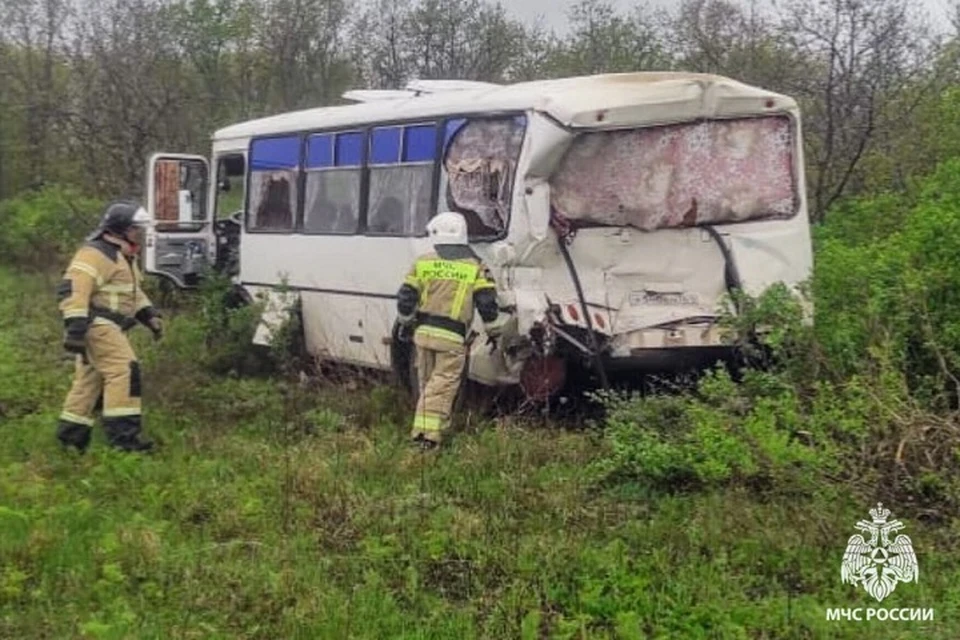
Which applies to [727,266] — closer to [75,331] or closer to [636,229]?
[636,229]

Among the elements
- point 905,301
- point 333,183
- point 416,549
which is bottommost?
point 416,549

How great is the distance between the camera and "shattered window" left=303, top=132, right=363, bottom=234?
423 inches

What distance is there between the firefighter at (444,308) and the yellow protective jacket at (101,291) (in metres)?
1.73

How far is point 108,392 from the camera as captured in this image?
27.5ft

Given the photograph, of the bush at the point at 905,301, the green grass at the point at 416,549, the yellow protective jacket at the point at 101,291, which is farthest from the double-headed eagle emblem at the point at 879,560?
the yellow protective jacket at the point at 101,291

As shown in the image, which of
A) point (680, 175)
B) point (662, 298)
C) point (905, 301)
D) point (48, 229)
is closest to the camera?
point (905, 301)

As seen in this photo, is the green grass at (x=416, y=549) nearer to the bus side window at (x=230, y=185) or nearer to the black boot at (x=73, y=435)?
the black boot at (x=73, y=435)

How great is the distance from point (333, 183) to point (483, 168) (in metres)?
2.39

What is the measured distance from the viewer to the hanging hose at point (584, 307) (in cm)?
843

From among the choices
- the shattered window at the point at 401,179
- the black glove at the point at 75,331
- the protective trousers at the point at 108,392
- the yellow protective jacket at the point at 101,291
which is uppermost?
the shattered window at the point at 401,179

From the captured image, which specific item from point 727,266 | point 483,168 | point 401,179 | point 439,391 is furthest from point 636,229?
point 401,179

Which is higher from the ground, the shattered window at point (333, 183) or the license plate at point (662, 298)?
the shattered window at point (333, 183)

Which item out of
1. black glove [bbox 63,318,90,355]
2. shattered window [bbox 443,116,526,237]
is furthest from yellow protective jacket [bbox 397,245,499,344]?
black glove [bbox 63,318,90,355]

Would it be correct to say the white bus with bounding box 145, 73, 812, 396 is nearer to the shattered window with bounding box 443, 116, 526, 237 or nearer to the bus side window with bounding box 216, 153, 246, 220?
the shattered window with bounding box 443, 116, 526, 237
